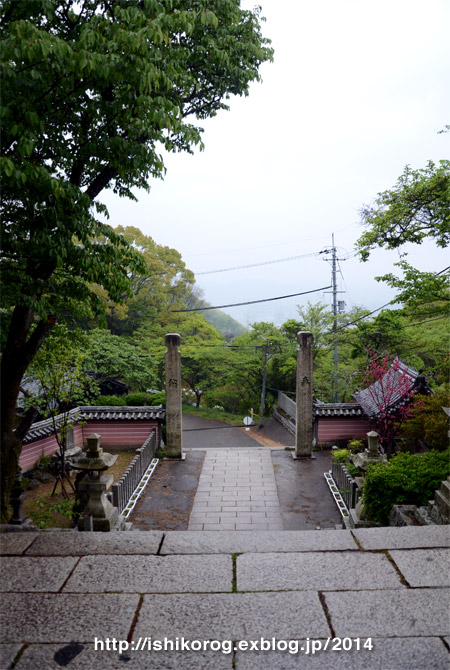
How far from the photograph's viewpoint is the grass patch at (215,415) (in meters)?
28.8

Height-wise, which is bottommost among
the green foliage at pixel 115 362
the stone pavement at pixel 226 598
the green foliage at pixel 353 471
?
the green foliage at pixel 353 471

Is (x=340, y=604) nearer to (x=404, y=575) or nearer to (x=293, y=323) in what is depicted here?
(x=404, y=575)

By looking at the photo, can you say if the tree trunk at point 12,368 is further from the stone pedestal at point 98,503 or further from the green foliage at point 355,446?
the green foliage at point 355,446

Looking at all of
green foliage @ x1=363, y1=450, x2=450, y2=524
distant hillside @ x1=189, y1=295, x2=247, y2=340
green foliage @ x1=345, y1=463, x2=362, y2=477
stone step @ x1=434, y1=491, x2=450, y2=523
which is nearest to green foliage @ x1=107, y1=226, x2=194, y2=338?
green foliage @ x1=345, y1=463, x2=362, y2=477

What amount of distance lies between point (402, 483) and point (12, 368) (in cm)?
622

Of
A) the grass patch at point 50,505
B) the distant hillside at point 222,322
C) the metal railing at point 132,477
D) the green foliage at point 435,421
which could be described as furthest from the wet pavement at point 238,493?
the distant hillside at point 222,322

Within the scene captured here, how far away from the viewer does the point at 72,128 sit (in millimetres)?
5328

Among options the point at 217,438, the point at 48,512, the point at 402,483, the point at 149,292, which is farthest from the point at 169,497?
the point at 149,292

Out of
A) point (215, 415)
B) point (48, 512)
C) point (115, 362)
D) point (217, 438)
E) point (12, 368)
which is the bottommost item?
point (217, 438)

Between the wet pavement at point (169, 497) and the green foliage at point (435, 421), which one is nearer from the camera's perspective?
the green foliage at point (435, 421)

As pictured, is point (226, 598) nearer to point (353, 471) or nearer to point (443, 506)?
point (443, 506)

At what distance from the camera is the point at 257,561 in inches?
Result: 155

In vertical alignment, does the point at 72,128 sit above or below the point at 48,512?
above

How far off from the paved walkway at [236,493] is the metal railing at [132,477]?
169 centimetres
